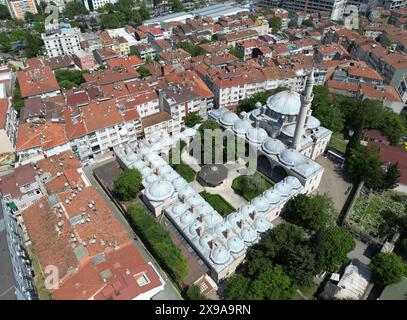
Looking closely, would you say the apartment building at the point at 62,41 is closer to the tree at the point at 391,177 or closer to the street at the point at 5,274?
the street at the point at 5,274

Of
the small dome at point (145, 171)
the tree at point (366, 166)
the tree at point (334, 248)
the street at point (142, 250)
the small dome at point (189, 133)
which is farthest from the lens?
the small dome at point (189, 133)

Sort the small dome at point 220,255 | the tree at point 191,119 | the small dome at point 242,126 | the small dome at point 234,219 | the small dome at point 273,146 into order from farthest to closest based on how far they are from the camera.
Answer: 1. the tree at point 191,119
2. the small dome at point 242,126
3. the small dome at point 273,146
4. the small dome at point 234,219
5. the small dome at point 220,255

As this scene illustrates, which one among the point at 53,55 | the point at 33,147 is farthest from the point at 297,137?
the point at 53,55

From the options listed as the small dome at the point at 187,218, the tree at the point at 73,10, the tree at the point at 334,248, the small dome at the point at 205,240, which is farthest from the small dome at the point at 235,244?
the tree at the point at 73,10

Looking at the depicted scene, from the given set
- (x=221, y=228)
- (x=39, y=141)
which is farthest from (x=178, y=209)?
(x=39, y=141)

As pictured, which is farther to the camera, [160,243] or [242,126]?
[242,126]

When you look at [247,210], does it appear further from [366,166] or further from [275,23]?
[275,23]

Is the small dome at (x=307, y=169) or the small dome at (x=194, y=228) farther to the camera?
the small dome at (x=307, y=169)
